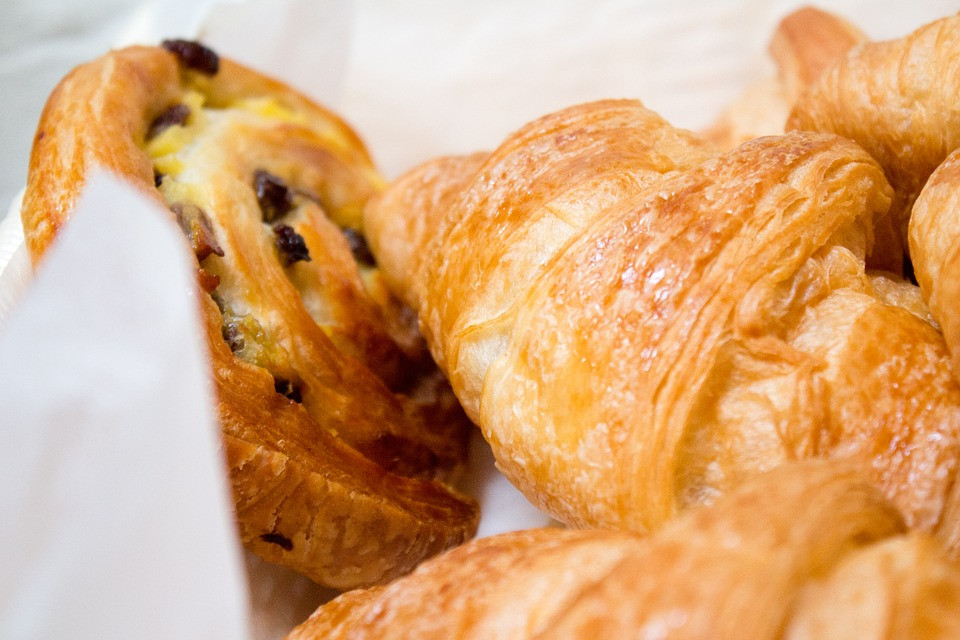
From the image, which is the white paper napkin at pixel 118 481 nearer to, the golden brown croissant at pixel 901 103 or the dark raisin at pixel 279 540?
the dark raisin at pixel 279 540

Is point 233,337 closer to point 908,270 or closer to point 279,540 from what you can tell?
point 279,540

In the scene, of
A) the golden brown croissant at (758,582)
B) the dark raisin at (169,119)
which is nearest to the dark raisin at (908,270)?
the golden brown croissant at (758,582)

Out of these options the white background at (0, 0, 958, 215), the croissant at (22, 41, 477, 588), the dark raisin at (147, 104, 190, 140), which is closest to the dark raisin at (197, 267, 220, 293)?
the croissant at (22, 41, 477, 588)

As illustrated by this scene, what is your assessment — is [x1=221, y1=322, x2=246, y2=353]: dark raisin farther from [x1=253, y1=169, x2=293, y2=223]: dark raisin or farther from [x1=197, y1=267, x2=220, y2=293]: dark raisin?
[x1=253, y1=169, x2=293, y2=223]: dark raisin

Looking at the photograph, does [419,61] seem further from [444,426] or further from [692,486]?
[692,486]

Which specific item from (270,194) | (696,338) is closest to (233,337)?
(270,194)
